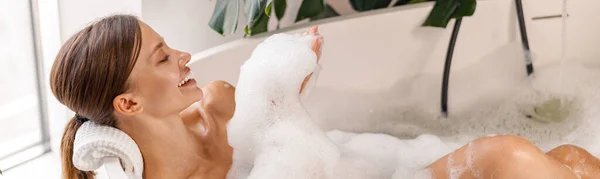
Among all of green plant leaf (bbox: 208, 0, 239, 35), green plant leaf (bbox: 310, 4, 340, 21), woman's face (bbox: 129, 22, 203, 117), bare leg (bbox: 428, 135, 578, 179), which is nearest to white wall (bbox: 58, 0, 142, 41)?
green plant leaf (bbox: 208, 0, 239, 35)

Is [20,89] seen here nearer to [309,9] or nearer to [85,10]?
[85,10]

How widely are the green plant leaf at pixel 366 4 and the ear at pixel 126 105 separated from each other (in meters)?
0.92

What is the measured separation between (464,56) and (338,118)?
0.38 m

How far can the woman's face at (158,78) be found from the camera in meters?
1.02

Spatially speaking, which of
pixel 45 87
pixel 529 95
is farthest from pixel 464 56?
pixel 45 87

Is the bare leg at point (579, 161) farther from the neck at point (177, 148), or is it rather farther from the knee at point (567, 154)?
the neck at point (177, 148)

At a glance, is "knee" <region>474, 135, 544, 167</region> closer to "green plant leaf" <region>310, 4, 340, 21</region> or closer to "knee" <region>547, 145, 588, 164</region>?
"knee" <region>547, 145, 588, 164</region>

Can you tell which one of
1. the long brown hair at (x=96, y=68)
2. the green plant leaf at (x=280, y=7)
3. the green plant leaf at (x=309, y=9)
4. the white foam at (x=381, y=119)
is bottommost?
the white foam at (x=381, y=119)

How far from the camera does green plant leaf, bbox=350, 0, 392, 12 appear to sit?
182 cm

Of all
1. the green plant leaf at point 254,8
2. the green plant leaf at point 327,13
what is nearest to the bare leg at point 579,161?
the green plant leaf at point 254,8

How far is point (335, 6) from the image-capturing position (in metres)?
1.84

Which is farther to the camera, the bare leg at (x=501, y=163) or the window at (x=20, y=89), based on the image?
the window at (x=20, y=89)

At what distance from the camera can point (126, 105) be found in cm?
100

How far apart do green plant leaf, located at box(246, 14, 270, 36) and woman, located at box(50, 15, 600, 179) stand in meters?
0.32
